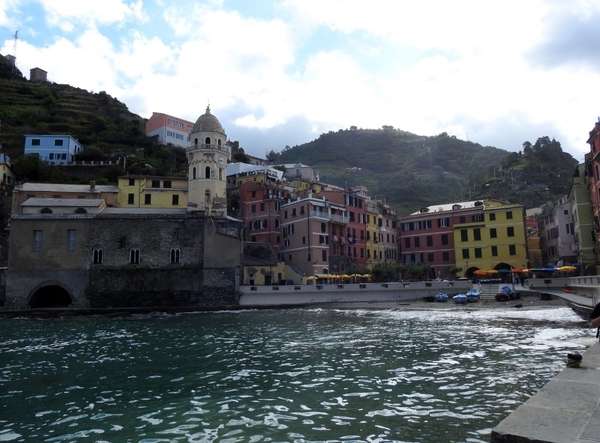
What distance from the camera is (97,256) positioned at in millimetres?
46156

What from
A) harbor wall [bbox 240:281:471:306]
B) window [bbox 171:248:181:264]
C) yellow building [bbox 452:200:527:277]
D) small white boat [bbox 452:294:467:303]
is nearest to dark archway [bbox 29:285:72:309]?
window [bbox 171:248:181:264]

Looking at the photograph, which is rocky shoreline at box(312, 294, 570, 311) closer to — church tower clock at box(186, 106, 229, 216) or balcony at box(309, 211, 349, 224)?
balcony at box(309, 211, 349, 224)

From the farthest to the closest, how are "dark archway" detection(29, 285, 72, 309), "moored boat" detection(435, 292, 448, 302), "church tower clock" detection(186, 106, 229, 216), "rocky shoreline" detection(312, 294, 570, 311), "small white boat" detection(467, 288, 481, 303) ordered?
"church tower clock" detection(186, 106, 229, 216)
"dark archway" detection(29, 285, 72, 309)
"moored boat" detection(435, 292, 448, 302)
"small white boat" detection(467, 288, 481, 303)
"rocky shoreline" detection(312, 294, 570, 311)

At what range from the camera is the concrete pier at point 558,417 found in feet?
14.5

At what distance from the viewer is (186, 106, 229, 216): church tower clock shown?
179 ft

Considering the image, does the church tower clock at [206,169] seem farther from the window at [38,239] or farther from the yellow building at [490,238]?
the yellow building at [490,238]

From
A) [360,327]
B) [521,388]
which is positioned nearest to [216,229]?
[360,327]

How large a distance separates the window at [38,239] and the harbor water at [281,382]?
72.1 feet

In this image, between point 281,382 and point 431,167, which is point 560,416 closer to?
point 281,382

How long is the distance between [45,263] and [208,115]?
25.6m

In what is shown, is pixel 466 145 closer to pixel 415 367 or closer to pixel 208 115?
pixel 208 115

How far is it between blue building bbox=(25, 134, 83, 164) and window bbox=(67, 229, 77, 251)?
34122mm

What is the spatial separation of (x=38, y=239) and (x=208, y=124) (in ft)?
76.1

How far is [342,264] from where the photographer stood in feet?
193
